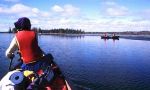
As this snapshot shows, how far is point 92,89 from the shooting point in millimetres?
17594

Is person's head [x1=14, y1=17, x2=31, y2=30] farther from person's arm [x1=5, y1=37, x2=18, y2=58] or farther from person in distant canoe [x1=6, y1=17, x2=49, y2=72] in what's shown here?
person's arm [x1=5, y1=37, x2=18, y2=58]

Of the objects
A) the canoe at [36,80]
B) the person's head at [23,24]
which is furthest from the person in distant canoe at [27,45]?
→ the canoe at [36,80]

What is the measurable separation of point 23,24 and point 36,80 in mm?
1555

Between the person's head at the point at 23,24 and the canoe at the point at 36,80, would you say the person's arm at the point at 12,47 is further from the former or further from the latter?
the canoe at the point at 36,80

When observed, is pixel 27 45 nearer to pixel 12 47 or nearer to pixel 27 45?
pixel 27 45

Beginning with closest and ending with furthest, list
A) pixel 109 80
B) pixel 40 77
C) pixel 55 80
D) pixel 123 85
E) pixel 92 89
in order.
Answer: pixel 40 77 < pixel 55 80 < pixel 92 89 < pixel 123 85 < pixel 109 80

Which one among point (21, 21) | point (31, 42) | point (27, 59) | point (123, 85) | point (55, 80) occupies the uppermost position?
point (21, 21)

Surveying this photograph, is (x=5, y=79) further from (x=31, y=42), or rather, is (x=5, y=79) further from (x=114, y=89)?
(x=114, y=89)

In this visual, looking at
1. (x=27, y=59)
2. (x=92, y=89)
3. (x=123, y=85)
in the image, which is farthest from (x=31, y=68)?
(x=123, y=85)

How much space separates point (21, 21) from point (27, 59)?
0.99m

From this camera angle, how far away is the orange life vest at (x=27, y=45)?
7059 mm

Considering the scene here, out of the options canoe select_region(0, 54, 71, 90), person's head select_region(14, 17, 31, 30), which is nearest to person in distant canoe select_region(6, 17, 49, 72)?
person's head select_region(14, 17, 31, 30)

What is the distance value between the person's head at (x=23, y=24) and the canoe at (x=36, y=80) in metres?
0.94

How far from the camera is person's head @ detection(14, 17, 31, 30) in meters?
7.14
